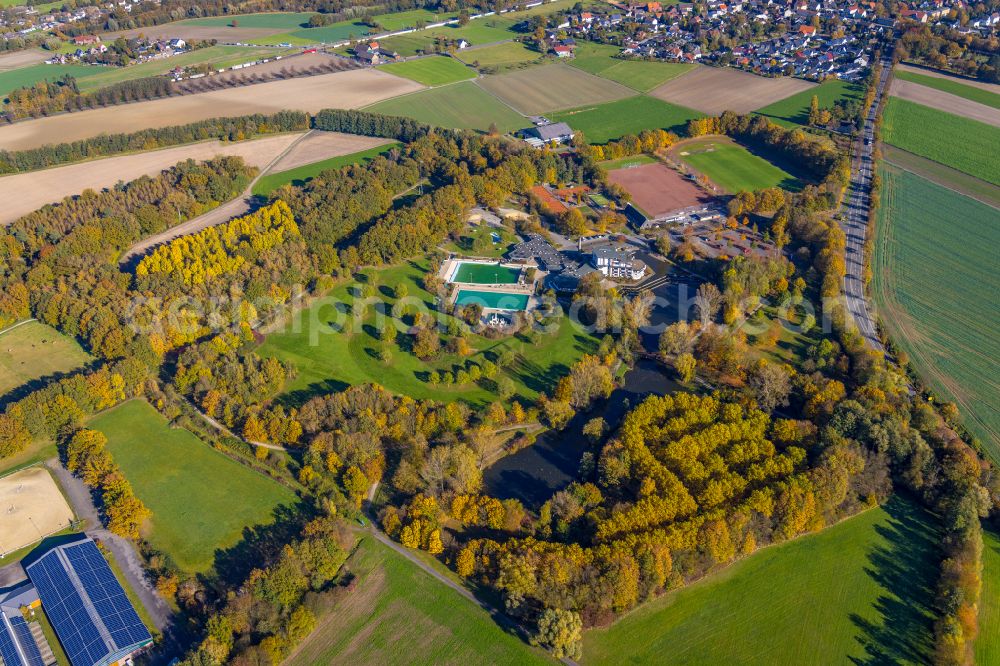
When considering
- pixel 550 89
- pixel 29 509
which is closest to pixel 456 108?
pixel 550 89

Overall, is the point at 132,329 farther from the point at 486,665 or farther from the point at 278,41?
the point at 278,41

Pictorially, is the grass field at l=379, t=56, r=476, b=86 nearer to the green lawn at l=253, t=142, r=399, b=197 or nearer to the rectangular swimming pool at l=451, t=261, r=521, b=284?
the green lawn at l=253, t=142, r=399, b=197

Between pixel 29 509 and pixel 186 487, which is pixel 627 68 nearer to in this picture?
pixel 186 487

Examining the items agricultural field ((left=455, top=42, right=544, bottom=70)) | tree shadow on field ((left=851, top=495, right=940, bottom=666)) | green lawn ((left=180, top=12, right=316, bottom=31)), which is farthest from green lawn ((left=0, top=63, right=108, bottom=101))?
tree shadow on field ((left=851, top=495, right=940, bottom=666))

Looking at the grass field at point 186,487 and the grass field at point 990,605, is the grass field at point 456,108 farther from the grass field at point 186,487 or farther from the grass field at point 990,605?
the grass field at point 990,605

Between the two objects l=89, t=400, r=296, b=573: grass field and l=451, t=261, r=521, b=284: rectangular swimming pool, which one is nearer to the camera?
l=89, t=400, r=296, b=573: grass field

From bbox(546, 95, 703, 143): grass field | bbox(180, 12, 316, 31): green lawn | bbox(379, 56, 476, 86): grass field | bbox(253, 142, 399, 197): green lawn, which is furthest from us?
bbox(180, 12, 316, 31): green lawn
